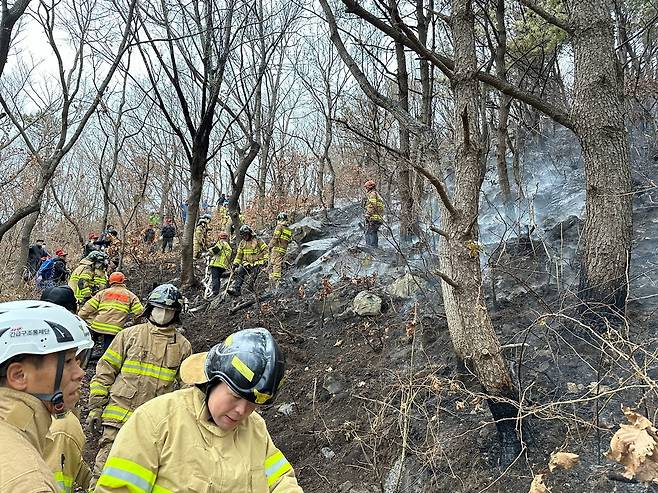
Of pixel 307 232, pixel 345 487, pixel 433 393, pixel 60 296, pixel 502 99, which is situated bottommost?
pixel 345 487

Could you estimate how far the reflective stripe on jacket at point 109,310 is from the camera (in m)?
6.66

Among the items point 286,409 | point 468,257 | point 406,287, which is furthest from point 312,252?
point 468,257

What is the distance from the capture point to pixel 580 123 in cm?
516

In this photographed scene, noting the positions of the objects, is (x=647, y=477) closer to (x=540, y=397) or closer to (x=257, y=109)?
(x=540, y=397)

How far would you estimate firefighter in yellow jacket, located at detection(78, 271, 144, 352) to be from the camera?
21.9ft

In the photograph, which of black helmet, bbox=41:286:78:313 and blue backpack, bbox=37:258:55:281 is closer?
black helmet, bbox=41:286:78:313

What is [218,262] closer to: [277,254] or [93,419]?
[277,254]

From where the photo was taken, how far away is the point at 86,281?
357 inches

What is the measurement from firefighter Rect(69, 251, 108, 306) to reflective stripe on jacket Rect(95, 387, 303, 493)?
25.8 feet

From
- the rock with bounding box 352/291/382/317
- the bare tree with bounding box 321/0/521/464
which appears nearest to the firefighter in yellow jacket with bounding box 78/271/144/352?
the rock with bounding box 352/291/382/317

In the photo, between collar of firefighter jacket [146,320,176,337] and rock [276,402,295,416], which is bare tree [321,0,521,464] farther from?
rock [276,402,295,416]

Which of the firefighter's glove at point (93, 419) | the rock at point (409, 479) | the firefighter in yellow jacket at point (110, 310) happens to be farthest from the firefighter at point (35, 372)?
the firefighter in yellow jacket at point (110, 310)

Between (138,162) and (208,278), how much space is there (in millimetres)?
11143

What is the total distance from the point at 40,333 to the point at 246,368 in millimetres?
754
